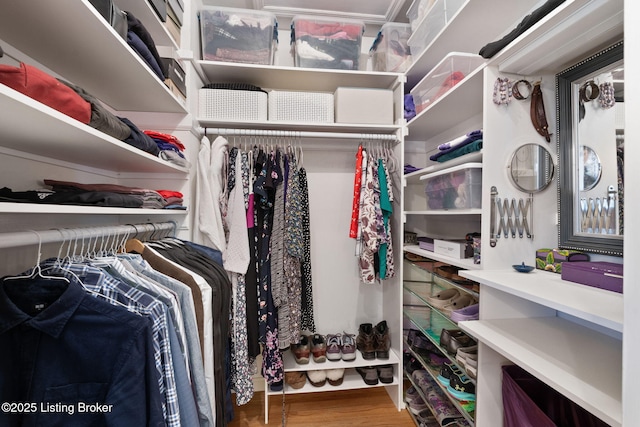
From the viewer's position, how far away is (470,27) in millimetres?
1289

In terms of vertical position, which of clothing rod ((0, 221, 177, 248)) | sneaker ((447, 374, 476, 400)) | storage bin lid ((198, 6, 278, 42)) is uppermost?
storage bin lid ((198, 6, 278, 42))

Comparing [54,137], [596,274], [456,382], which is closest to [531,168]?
[596,274]

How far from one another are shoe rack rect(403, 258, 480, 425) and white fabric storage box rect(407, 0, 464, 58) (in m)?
1.28

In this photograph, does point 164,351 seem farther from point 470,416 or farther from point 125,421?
point 470,416

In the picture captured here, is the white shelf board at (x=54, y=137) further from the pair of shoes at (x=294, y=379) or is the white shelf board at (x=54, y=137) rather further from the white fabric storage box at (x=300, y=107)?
the pair of shoes at (x=294, y=379)

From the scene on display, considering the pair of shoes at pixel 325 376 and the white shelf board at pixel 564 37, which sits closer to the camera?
the white shelf board at pixel 564 37

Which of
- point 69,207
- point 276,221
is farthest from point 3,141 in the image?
point 276,221

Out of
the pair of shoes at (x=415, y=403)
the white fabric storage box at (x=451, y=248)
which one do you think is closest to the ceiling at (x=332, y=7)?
the white fabric storage box at (x=451, y=248)

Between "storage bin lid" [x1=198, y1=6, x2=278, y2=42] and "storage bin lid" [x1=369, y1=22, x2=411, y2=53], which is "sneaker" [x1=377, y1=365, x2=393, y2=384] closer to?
"storage bin lid" [x1=369, y1=22, x2=411, y2=53]

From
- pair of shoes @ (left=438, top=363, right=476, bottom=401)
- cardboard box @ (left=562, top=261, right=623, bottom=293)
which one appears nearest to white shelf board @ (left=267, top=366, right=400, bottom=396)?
pair of shoes @ (left=438, top=363, right=476, bottom=401)

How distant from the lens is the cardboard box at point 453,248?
129 cm

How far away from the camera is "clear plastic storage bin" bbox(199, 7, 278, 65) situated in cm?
154

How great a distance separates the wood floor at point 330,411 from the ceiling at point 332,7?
8.46ft

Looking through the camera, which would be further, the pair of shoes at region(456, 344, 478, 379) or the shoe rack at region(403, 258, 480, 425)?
the shoe rack at region(403, 258, 480, 425)
